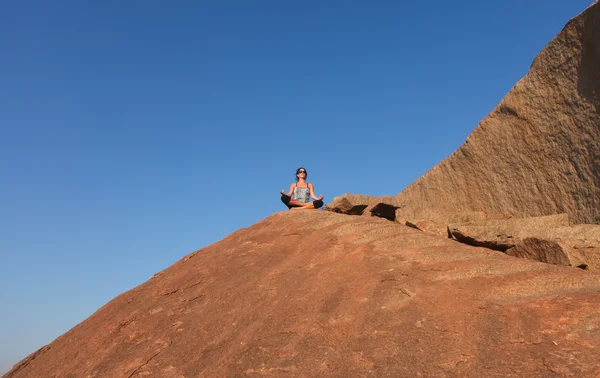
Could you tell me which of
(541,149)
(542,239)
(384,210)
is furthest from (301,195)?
(542,239)

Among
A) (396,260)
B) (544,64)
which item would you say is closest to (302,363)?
(396,260)

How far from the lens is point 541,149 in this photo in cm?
694

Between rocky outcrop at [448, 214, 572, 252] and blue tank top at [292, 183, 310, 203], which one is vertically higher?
blue tank top at [292, 183, 310, 203]

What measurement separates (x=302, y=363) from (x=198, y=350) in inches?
45.4

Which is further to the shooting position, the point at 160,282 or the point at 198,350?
the point at 160,282

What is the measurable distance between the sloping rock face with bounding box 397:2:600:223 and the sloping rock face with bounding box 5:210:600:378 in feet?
7.15

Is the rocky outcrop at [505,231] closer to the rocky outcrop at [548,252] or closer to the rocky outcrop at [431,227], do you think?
the rocky outcrop at [548,252]

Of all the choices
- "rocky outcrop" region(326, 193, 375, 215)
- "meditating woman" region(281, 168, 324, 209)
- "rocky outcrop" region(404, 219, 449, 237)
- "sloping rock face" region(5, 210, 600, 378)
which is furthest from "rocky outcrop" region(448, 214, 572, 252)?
"meditating woman" region(281, 168, 324, 209)

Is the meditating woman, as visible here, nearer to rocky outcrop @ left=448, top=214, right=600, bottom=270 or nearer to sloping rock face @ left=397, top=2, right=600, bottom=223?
sloping rock face @ left=397, top=2, right=600, bottom=223

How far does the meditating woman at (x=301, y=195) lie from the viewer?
9.10 m

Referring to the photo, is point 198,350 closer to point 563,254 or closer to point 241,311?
point 241,311

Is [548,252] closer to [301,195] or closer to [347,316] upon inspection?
[347,316]

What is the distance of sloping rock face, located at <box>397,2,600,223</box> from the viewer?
20.6ft

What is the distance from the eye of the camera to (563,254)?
197 inches
